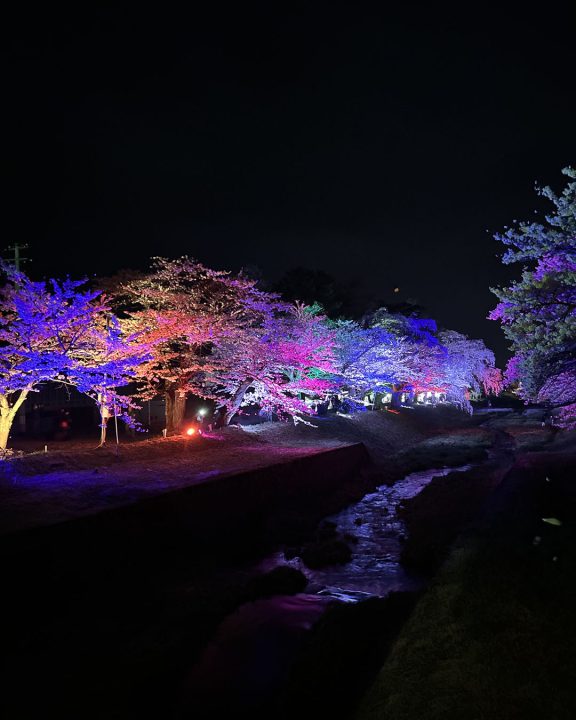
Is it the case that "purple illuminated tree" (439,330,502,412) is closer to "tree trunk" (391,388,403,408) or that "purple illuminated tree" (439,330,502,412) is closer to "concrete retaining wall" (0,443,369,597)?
"tree trunk" (391,388,403,408)

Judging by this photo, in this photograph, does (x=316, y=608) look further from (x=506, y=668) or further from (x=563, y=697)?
(x=563, y=697)

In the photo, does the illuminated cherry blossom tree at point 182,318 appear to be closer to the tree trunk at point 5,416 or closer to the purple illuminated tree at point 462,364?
the tree trunk at point 5,416

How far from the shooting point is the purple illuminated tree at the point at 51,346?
1452cm

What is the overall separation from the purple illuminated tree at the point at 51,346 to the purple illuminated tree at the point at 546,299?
1278cm

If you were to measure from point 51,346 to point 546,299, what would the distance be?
15.4 metres

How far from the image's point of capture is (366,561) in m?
12.3

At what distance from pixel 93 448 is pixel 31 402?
307 inches

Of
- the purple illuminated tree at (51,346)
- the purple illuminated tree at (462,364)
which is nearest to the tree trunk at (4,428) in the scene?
the purple illuminated tree at (51,346)

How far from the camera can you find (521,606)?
6.38 meters

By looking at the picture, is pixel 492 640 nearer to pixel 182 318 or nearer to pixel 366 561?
pixel 366 561

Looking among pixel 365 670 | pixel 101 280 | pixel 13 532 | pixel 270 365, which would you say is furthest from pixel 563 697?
pixel 101 280

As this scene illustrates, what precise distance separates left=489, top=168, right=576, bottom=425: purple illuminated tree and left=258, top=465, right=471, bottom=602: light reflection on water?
21.8ft

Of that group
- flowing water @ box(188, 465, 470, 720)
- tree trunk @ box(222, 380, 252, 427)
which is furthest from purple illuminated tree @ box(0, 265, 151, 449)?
flowing water @ box(188, 465, 470, 720)

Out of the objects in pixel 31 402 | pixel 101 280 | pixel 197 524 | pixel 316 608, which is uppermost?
pixel 101 280
